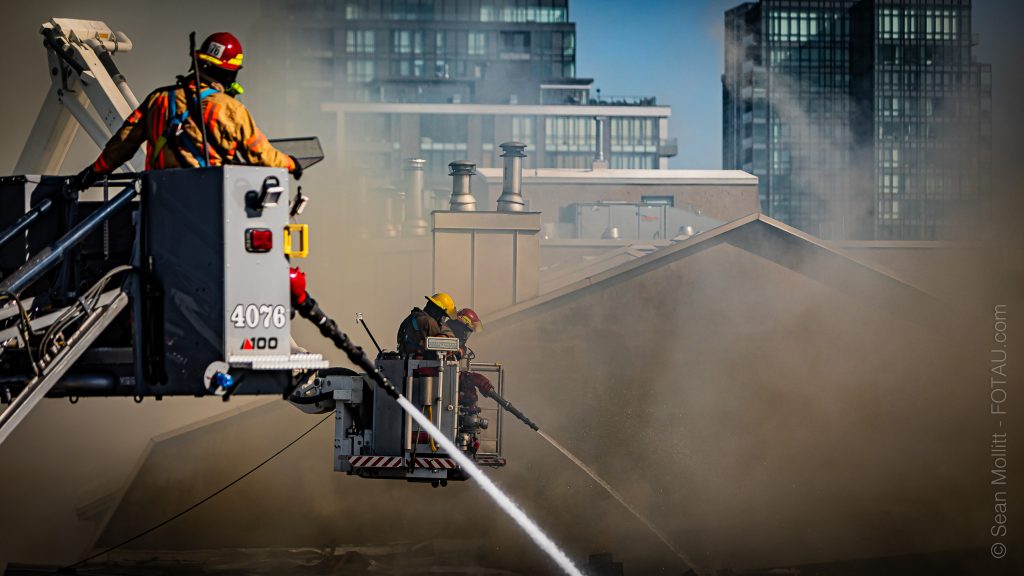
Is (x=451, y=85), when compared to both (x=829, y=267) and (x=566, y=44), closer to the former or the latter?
(x=566, y=44)

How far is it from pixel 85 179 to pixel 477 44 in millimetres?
100442

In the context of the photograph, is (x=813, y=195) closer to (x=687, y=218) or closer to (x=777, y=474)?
(x=687, y=218)

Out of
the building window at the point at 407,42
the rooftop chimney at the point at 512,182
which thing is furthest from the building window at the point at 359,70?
the rooftop chimney at the point at 512,182

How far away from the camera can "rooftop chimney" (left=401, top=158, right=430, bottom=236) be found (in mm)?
28797

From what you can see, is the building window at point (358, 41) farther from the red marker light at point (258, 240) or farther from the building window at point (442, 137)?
the red marker light at point (258, 240)

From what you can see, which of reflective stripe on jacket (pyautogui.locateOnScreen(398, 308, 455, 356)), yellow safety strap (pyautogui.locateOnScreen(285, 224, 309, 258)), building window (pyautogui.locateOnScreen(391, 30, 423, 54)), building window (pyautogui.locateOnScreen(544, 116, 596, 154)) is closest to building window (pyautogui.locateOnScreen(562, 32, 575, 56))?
building window (pyautogui.locateOnScreen(391, 30, 423, 54))

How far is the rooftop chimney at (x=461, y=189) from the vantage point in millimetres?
22047

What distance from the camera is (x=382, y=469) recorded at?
38.5ft

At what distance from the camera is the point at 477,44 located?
106500mm

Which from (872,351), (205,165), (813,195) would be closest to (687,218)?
(872,351)

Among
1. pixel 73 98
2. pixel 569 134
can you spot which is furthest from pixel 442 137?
pixel 73 98

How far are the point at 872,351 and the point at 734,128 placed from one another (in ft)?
298

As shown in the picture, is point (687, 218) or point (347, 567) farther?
point (687, 218)

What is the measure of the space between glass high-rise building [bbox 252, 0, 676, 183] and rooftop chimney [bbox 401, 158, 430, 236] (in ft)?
82.0
